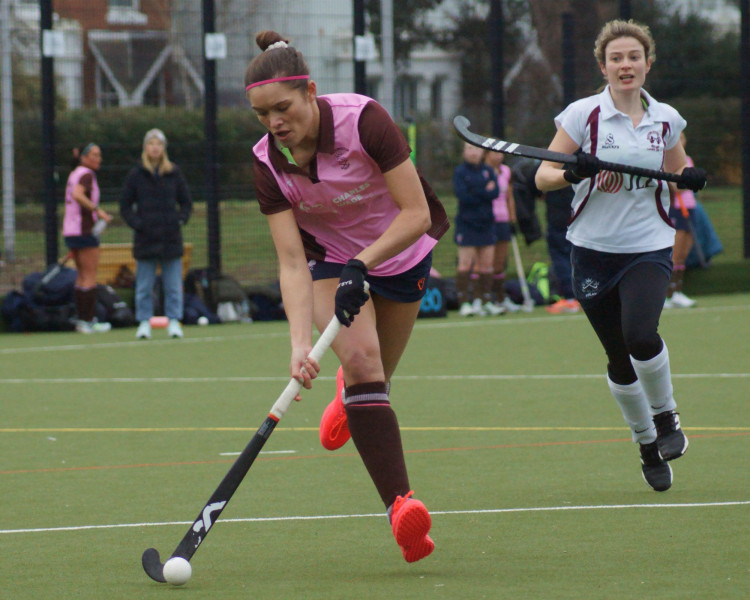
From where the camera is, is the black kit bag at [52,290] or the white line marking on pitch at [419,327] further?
the black kit bag at [52,290]

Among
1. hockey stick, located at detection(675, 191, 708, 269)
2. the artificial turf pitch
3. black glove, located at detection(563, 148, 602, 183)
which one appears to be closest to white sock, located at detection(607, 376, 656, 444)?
the artificial turf pitch

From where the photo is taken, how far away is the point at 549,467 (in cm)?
588

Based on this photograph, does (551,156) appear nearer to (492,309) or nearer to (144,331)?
(144,331)

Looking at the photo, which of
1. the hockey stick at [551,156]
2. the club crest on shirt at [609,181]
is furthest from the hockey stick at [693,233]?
the hockey stick at [551,156]

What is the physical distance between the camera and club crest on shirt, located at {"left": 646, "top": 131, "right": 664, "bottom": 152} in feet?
17.2

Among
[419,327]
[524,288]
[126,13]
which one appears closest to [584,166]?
[419,327]

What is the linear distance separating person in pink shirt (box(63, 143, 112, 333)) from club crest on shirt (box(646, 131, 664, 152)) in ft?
27.5

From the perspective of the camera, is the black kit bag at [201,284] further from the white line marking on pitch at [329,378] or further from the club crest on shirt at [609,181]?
the club crest on shirt at [609,181]

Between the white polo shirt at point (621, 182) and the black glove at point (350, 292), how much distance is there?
142 centimetres

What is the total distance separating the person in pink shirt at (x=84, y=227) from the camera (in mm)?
12867

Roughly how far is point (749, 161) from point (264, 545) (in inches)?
533

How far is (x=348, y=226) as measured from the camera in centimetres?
451

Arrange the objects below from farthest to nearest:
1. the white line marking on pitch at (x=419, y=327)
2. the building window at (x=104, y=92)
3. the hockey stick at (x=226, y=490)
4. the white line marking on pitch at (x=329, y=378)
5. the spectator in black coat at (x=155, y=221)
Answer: the building window at (x=104, y=92)
the spectator in black coat at (x=155, y=221)
the white line marking on pitch at (x=419, y=327)
the white line marking on pitch at (x=329, y=378)
the hockey stick at (x=226, y=490)

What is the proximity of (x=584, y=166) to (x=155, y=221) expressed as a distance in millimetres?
7404
